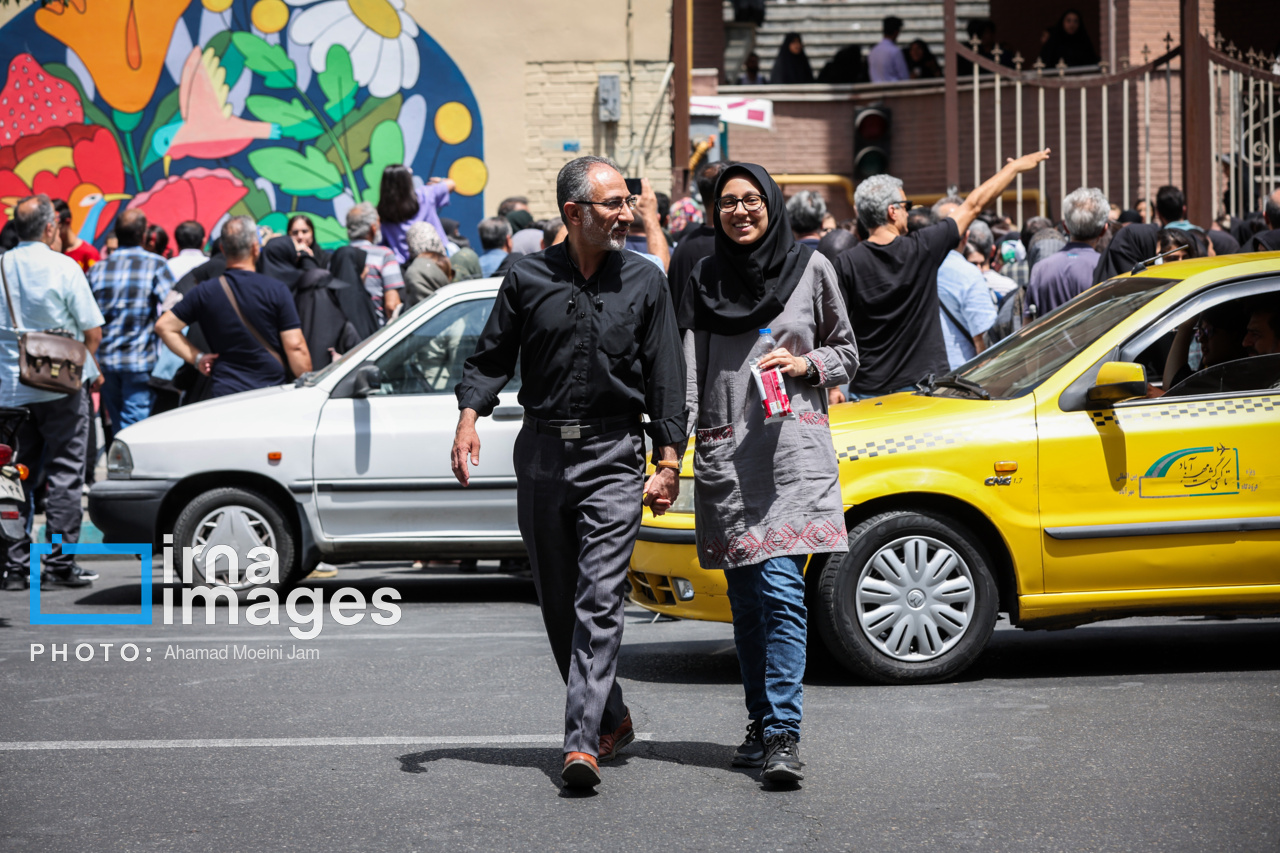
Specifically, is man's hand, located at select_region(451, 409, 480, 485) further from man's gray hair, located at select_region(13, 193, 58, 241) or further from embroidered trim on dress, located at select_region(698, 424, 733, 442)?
man's gray hair, located at select_region(13, 193, 58, 241)

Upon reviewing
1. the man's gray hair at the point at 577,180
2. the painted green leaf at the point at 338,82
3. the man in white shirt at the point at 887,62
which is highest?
the man in white shirt at the point at 887,62

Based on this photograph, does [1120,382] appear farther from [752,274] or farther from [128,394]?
[128,394]

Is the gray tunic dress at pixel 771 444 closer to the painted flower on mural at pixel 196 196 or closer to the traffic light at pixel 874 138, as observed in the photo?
the painted flower on mural at pixel 196 196

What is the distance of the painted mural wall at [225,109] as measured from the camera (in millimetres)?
16781

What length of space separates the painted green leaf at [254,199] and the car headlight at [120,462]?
28.3 ft

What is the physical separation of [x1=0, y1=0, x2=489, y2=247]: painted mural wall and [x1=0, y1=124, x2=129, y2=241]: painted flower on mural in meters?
0.01

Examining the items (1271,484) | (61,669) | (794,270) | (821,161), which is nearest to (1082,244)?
(1271,484)

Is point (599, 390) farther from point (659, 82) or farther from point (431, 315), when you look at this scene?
point (659, 82)

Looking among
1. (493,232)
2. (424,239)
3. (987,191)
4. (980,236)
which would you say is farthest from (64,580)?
(980,236)

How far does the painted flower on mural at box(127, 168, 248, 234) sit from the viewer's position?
16891mm

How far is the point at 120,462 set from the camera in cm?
863

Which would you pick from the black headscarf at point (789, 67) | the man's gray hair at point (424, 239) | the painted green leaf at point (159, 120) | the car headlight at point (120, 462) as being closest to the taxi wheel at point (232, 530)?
the car headlight at point (120, 462)

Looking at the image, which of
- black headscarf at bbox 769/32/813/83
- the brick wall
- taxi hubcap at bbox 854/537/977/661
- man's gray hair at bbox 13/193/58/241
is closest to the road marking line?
taxi hubcap at bbox 854/537/977/661

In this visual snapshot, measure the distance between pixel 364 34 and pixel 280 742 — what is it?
1251cm
